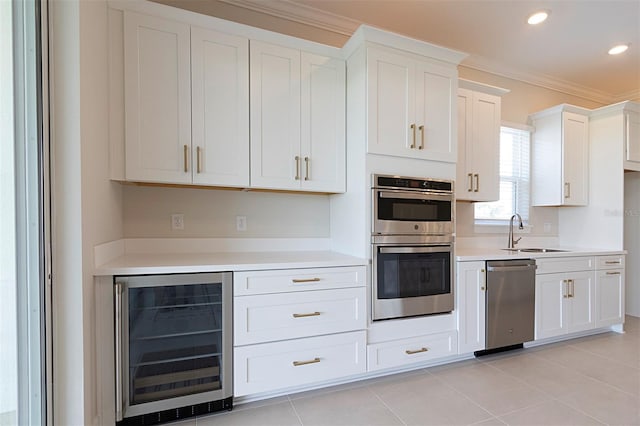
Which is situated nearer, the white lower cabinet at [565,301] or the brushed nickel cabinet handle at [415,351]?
the brushed nickel cabinet handle at [415,351]

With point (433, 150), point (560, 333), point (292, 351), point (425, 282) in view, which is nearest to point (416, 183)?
point (433, 150)

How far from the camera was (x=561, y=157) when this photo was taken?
3.59 metres

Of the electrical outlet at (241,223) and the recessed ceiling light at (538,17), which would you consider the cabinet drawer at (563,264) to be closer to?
the recessed ceiling light at (538,17)

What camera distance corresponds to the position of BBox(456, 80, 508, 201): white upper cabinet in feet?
10.1

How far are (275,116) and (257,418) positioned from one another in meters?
Result: 1.92

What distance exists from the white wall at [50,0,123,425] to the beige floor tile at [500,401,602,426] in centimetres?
225

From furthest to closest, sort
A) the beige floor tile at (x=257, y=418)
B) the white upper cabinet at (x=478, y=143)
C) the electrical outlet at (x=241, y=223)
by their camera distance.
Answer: the white upper cabinet at (x=478, y=143)
the electrical outlet at (x=241, y=223)
the beige floor tile at (x=257, y=418)

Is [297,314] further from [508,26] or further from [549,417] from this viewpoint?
[508,26]

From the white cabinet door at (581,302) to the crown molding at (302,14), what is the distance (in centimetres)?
310

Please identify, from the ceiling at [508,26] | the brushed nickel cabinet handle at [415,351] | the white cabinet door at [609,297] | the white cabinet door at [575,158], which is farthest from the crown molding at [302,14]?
the white cabinet door at [609,297]

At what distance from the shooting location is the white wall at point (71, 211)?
144 centimetres

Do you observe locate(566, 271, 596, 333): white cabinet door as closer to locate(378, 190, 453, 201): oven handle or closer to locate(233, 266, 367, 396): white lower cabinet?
locate(378, 190, 453, 201): oven handle

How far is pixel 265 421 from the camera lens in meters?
1.87

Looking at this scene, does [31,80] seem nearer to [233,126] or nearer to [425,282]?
[233,126]
